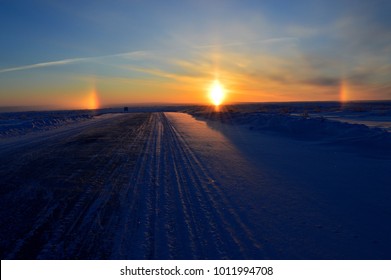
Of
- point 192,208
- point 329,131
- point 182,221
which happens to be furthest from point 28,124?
point 182,221

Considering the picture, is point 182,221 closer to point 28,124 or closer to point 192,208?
point 192,208

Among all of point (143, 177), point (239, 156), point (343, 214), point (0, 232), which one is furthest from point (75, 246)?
point (239, 156)

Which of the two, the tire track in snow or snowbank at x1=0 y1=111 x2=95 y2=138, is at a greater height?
snowbank at x1=0 y1=111 x2=95 y2=138

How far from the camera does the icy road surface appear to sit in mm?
3639

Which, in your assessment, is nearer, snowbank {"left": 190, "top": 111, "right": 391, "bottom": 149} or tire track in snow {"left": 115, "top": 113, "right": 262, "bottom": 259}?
tire track in snow {"left": 115, "top": 113, "right": 262, "bottom": 259}

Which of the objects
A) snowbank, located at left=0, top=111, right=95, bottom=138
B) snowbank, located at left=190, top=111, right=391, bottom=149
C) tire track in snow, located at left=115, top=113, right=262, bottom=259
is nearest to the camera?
tire track in snow, located at left=115, top=113, right=262, bottom=259

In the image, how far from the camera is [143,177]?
7.11 m

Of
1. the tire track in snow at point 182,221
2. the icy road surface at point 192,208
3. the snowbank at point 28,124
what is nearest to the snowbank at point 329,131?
the icy road surface at point 192,208

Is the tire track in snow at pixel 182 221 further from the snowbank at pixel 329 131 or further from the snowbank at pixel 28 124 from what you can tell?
the snowbank at pixel 28 124

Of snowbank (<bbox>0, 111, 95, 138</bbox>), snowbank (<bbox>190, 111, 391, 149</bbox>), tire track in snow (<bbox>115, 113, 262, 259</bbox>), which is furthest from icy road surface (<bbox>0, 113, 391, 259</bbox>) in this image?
snowbank (<bbox>0, 111, 95, 138</bbox>)

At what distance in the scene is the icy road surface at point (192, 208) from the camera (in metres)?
3.64

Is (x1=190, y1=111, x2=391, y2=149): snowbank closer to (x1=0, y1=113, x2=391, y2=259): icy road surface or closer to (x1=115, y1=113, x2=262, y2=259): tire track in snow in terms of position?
(x1=0, y1=113, x2=391, y2=259): icy road surface
